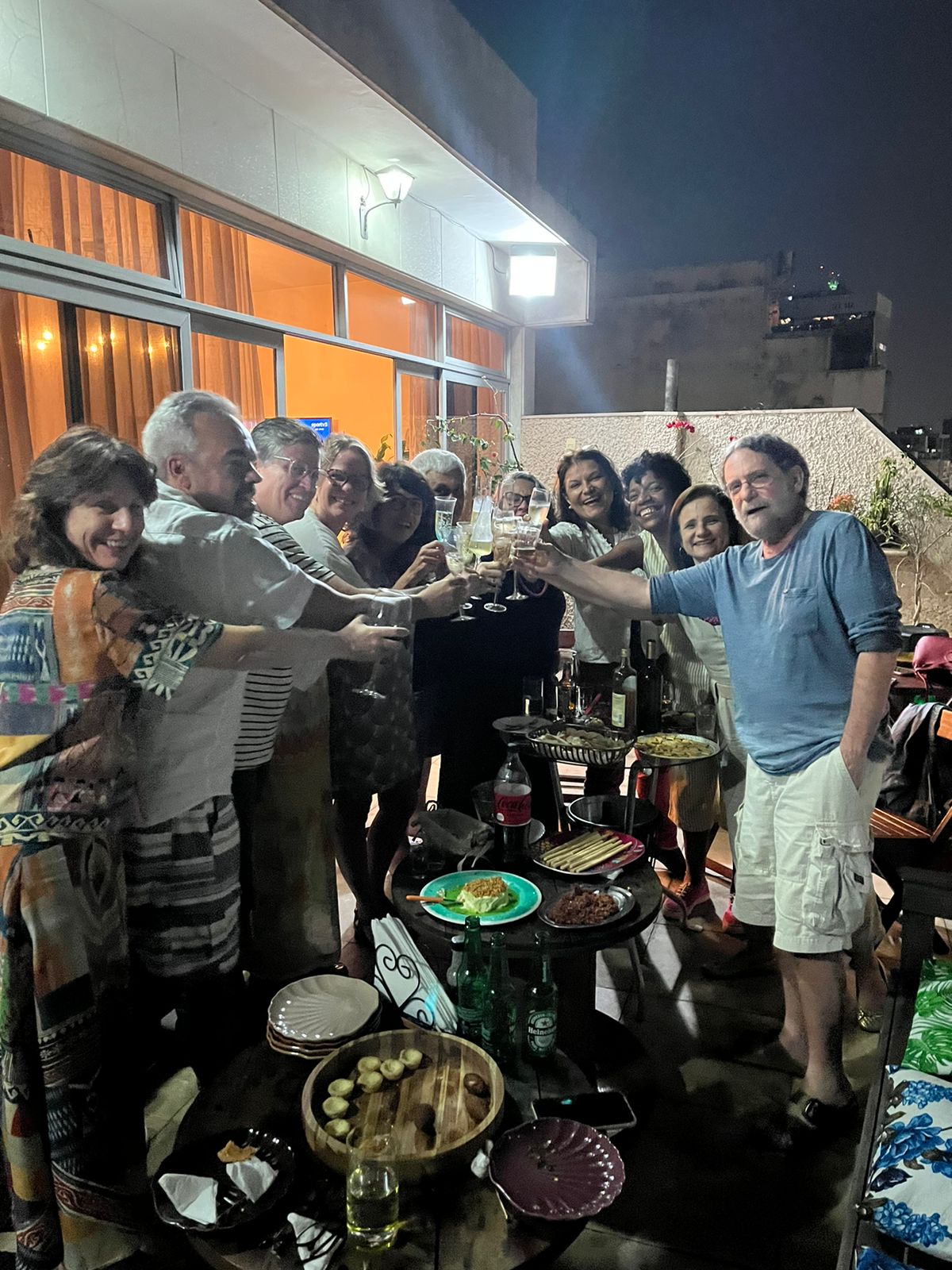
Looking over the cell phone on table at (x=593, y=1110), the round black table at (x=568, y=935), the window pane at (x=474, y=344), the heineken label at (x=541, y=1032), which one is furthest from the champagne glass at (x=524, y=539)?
the window pane at (x=474, y=344)

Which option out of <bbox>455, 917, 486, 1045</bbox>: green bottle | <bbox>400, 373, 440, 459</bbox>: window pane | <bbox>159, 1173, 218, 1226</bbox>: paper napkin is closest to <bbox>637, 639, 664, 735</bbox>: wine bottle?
<bbox>455, 917, 486, 1045</bbox>: green bottle

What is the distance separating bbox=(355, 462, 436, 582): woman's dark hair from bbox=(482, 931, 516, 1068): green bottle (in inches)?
47.1

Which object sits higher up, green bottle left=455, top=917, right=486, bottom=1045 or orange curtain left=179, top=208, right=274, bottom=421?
orange curtain left=179, top=208, right=274, bottom=421

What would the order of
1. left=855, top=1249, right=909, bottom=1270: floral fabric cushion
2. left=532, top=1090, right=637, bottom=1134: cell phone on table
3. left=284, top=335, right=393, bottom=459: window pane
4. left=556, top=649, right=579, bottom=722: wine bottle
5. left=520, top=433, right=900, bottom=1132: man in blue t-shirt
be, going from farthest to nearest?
left=284, top=335, right=393, bottom=459: window pane, left=556, top=649, right=579, bottom=722: wine bottle, left=520, top=433, right=900, bottom=1132: man in blue t-shirt, left=532, top=1090, right=637, bottom=1134: cell phone on table, left=855, top=1249, right=909, bottom=1270: floral fabric cushion

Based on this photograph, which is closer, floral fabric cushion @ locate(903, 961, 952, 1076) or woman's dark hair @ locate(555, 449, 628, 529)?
floral fabric cushion @ locate(903, 961, 952, 1076)

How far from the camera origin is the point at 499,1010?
164 cm

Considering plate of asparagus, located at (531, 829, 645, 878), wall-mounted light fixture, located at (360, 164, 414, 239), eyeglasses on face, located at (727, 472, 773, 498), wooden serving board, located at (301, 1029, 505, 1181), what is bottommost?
wooden serving board, located at (301, 1029, 505, 1181)

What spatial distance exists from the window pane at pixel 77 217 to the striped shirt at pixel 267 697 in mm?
1106

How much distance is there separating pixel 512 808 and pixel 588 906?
0.34 meters

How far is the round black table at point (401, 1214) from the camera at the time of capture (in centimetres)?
114

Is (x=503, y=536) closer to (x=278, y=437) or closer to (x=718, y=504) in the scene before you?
(x=278, y=437)

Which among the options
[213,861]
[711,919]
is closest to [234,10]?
[213,861]

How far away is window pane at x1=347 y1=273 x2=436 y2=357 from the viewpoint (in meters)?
4.79

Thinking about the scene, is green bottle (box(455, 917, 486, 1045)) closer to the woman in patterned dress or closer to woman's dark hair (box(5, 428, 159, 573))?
the woman in patterned dress
